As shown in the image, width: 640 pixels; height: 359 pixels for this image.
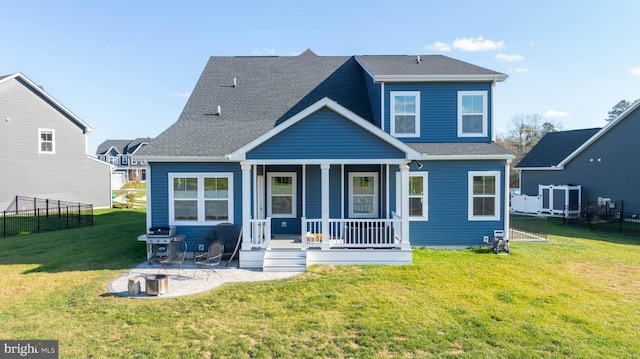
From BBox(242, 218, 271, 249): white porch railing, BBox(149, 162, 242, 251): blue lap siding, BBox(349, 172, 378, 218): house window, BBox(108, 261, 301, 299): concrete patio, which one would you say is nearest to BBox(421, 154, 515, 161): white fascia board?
BBox(349, 172, 378, 218): house window

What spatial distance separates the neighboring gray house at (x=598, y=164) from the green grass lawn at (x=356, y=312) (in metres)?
12.8

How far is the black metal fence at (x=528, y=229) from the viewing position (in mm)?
13984

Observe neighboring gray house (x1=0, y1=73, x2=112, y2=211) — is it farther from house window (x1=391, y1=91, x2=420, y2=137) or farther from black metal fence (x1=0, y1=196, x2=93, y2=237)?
house window (x1=391, y1=91, x2=420, y2=137)

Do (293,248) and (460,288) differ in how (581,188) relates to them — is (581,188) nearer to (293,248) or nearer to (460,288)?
(460,288)

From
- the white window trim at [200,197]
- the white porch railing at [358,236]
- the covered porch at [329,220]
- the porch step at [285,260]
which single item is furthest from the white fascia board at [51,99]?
the white porch railing at [358,236]

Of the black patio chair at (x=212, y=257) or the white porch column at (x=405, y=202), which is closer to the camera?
the black patio chair at (x=212, y=257)

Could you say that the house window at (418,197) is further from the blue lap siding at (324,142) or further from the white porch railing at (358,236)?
the blue lap siding at (324,142)

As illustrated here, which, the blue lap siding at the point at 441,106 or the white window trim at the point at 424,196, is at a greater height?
the blue lap siding at the point at 441,106

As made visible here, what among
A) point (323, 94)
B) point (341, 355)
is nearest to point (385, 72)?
point (323, 94)

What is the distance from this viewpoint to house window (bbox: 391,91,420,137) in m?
12.5

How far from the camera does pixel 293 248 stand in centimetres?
1024

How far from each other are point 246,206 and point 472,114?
879cm

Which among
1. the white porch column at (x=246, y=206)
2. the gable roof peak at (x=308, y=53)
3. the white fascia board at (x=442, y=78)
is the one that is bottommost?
the white porch column at (x=246, y=206)

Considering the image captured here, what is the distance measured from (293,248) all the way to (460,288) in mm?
4724
